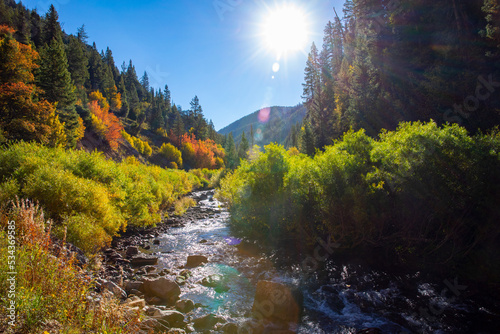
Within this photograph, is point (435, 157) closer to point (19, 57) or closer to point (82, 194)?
point (82, 194)

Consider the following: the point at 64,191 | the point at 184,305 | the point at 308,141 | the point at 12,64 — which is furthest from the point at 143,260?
the point at 308,141

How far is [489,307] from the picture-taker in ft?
24.6

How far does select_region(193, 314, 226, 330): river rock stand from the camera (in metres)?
6.92

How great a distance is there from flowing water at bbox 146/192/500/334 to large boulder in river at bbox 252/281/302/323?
14.3 inches

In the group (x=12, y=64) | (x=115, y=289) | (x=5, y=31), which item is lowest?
(x=115, y=289)

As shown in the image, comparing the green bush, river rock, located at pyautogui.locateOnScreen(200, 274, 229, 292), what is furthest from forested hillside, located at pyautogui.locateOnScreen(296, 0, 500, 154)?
the green bush

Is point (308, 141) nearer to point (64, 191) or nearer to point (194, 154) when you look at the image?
point (64, 191)

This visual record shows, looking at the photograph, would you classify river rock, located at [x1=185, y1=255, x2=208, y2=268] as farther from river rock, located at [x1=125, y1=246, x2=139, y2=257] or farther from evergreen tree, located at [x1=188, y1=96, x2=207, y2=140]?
evergreen tree, located at [x1=188, y1=96, x2=207, y2=140]

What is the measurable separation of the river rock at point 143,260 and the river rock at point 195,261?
5.46ft

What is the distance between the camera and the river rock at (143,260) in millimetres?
11132

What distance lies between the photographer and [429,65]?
848 inches

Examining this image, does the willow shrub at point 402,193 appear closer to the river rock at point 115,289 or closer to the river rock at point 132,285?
the river rock at point 132,285

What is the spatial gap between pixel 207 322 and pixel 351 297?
5557 mm

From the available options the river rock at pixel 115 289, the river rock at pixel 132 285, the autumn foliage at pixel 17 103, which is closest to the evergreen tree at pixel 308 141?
the autumn foliage at pixel 17 103
